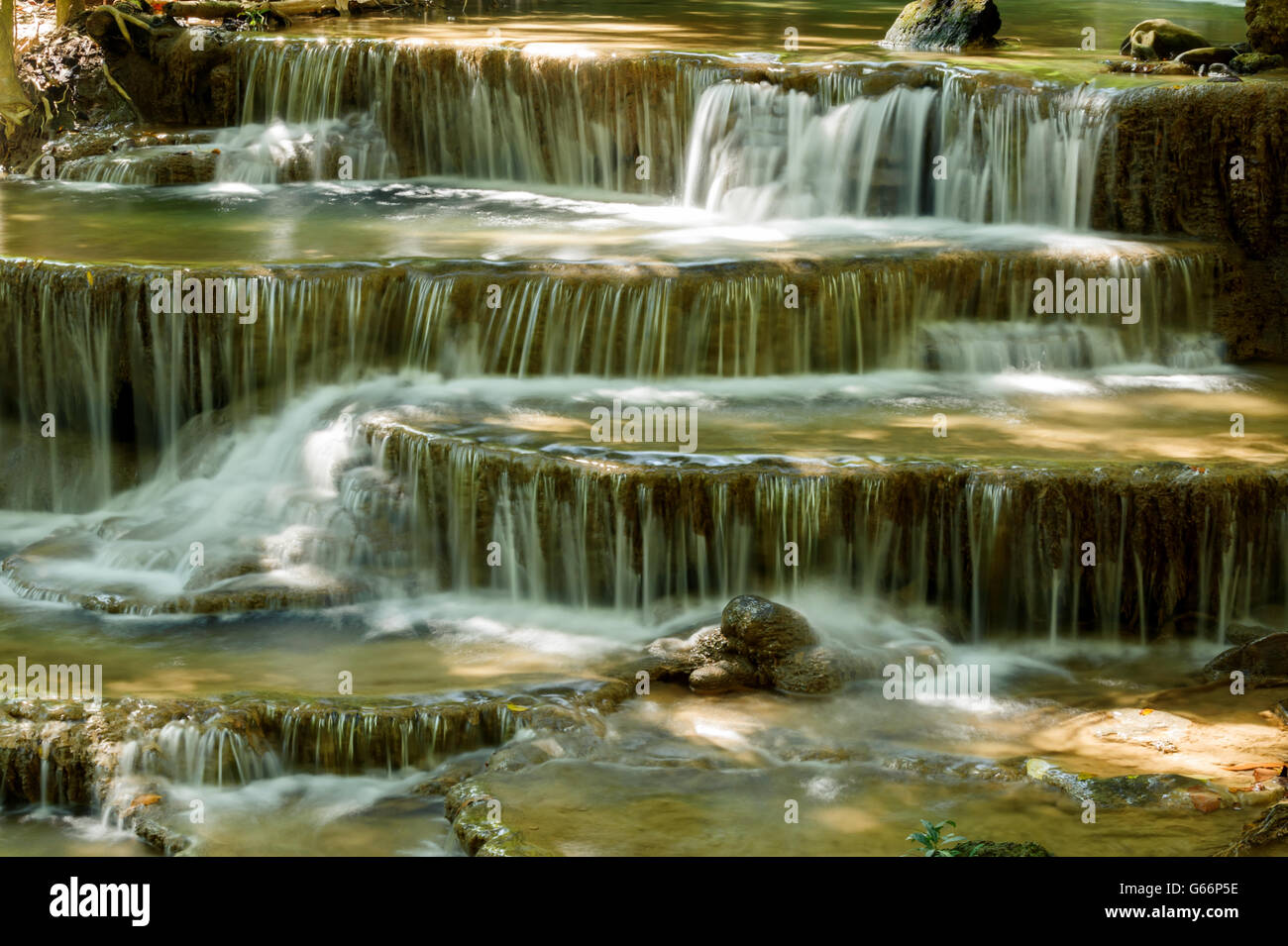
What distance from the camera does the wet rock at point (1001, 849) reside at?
614 centimetres

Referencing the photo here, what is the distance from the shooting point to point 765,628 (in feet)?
26.9

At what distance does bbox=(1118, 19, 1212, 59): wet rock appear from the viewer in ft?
47.0

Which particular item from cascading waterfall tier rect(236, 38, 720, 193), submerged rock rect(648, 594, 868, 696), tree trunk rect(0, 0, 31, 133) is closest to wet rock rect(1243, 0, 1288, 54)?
cascading waterfall tier rect(236, 38, 720, 193)

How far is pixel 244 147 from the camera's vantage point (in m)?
15.1

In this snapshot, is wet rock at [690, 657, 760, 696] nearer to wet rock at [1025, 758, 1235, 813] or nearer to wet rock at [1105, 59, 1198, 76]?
wet rock at [1025, 758, 1235, 813]

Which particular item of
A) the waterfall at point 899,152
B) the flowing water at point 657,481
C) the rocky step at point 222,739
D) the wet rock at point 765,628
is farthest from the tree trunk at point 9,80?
the wet rock at point 765,628

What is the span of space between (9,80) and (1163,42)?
9576 mm

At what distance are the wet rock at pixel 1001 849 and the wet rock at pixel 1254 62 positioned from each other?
9198 millimetres

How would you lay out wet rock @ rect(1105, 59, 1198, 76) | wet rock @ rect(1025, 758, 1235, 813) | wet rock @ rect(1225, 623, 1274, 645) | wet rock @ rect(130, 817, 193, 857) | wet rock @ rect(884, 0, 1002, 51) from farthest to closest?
wet rock @ rect(884, 0, 1002, 51) < wet rock @ rect(1105, 59, 1198, 76) < wet rock @ rect(1225, 623, 1274, 645) < wet rock @ rect(130, 817, 193, 857) < wet rock @ rect(1025, 758, 1235, 813)

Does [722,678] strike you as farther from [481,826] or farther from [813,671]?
[481,826]

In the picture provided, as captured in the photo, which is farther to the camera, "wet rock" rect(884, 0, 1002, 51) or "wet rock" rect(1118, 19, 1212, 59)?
"wet rock" rect(884, 0, 1002, 51)

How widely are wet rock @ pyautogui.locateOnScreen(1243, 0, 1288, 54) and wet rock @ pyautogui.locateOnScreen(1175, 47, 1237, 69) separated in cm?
27

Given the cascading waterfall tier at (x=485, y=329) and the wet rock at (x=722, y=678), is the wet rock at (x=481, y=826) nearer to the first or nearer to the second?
the wet rock at (x=722, y=678)

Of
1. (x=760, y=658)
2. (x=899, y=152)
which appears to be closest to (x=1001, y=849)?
(x=760, y=658)
